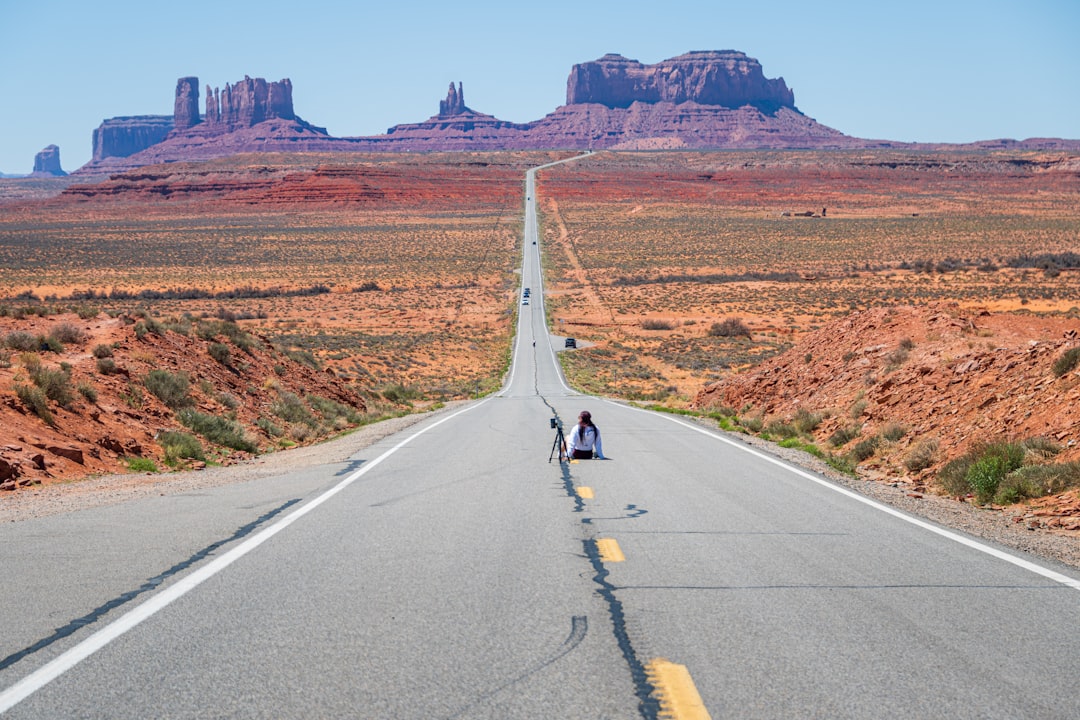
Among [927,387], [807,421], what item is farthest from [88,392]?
[927,387]

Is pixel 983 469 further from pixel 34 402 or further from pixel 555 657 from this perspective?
pixel 34 402

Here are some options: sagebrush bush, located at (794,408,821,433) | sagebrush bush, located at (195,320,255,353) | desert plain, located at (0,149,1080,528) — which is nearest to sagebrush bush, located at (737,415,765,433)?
desert plain, located at (0,149,1080,528)

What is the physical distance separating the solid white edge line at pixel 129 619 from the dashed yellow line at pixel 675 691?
9.80 ft

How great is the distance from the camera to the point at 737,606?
6.24 m

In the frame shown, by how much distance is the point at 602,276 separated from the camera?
9094 centimetres

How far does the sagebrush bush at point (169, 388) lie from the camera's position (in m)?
17.6

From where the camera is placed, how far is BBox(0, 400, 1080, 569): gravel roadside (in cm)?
890

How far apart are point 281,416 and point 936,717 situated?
59.5ft

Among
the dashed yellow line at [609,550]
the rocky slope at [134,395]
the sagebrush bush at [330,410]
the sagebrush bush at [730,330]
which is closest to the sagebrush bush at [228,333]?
the rocky slope at [134,395]

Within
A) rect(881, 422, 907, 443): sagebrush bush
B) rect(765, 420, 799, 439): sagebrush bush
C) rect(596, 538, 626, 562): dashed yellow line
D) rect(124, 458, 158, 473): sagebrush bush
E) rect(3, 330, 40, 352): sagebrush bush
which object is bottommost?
rect(765, 420, 799, 439): sagebrush bush

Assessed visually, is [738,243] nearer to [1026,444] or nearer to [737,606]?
[1026,444]

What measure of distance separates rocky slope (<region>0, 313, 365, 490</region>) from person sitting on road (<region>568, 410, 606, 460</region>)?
5.66 metres

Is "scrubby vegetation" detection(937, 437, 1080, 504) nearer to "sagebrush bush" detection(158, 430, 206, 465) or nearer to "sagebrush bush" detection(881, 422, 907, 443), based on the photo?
"sagebrush bush" detection(881, 422, 907, 443)

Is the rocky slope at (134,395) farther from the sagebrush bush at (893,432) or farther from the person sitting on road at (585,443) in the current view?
the sagebrush bush at (893,432)
